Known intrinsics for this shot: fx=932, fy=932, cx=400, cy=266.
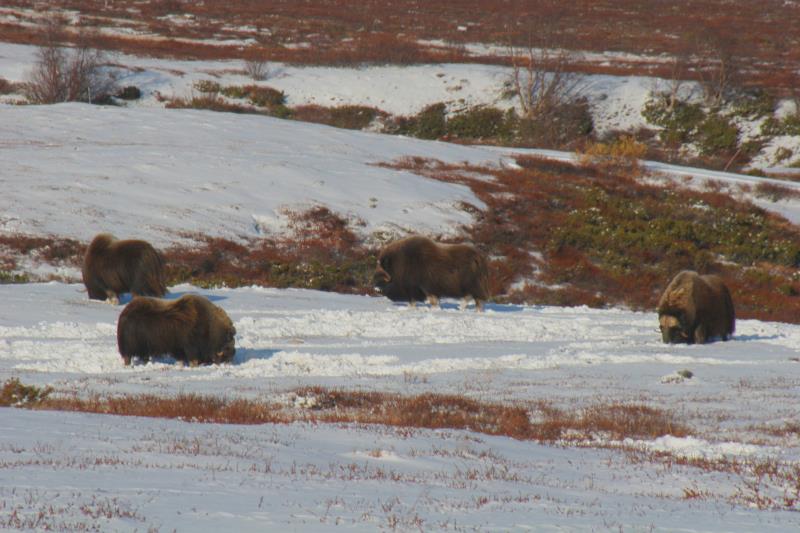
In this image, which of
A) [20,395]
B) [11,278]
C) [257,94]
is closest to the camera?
[20,395]

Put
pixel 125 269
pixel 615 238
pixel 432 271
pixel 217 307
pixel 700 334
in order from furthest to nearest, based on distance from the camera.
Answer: pixel 615 238, pixel 432 271, pixel 125 269, pixel 700 334, pixel 217 307

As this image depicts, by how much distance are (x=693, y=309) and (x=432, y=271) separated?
23.5 feet

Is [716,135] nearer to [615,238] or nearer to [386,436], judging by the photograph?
Result: [615,238]

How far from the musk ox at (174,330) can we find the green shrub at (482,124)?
2294 inches

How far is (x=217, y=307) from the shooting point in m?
18.0

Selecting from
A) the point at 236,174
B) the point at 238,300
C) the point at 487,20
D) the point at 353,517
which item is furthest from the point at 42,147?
the point at 487,20

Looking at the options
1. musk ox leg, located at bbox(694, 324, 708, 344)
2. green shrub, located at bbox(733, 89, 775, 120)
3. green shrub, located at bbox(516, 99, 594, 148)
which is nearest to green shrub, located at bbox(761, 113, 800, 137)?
green shrub, located at bbox(733, 89, 775, 120)

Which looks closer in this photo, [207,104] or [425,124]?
[207,104]

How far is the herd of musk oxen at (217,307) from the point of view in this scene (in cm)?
1753

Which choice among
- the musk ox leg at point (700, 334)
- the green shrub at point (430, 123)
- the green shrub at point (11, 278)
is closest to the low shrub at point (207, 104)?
the green shrub at point (430, 123)

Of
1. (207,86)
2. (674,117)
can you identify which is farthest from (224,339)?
(674,117)

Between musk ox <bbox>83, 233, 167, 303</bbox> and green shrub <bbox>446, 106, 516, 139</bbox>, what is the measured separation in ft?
174

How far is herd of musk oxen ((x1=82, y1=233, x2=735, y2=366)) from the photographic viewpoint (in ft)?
57.5

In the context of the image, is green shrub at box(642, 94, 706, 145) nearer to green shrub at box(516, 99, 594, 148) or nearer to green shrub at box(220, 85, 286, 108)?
green shrub at box(516, 99, 594, 148)
